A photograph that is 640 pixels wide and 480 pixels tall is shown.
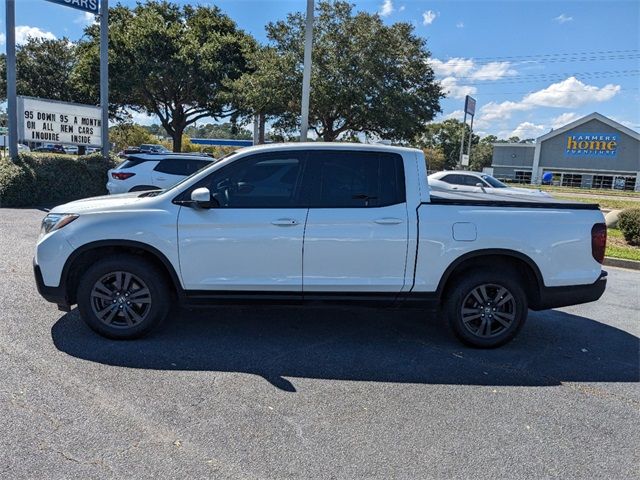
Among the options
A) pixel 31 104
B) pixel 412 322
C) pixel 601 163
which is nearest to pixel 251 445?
pixel 412 322

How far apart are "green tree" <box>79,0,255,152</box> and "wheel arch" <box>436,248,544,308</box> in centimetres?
2390

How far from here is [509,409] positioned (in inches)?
144

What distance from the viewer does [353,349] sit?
4652 millimetres

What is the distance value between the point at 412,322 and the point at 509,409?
6.27ft

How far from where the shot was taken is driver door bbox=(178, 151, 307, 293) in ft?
14.5

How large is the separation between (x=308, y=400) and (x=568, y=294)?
2.68m

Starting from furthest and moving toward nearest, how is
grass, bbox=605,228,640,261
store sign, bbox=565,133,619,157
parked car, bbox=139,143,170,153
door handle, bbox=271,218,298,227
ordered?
store sign, bbox=565,133,619,157
parked car, bbox=139,143,170,153
grass, bbox=605,228,640,261
door handle, bbox=271,218,298,227

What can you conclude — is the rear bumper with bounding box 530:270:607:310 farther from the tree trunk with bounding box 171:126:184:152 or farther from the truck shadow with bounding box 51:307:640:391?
the tree trunk with bounding box 171:126:184:152

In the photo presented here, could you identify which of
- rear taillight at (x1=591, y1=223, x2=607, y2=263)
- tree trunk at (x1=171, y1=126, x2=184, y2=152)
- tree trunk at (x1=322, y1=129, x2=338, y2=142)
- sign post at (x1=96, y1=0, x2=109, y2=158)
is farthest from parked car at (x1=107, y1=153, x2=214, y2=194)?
tree trunk at (x1=171, y1=126, x2=184, y2=152)

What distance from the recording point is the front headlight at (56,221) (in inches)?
177

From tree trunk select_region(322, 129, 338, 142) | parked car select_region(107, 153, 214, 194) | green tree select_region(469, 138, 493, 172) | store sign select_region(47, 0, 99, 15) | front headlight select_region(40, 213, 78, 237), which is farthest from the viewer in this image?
green tree select_region(469, 138, 493, 172)

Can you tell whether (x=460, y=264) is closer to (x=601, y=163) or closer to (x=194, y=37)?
(x=194, y=37)

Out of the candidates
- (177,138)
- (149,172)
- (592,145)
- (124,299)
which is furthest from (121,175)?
(592,145)

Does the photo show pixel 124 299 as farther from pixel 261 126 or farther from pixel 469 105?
pixel 469 105
